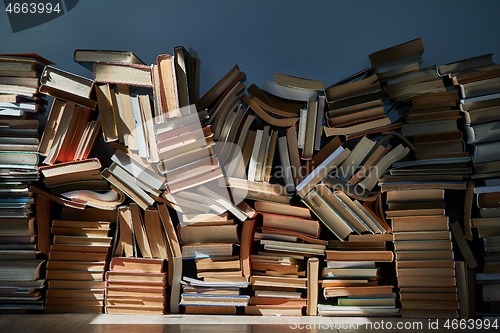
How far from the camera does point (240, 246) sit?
2.04 meters

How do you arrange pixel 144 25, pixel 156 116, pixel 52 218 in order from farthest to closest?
pixel 144 25
pixel 52 218
pixel 156 116

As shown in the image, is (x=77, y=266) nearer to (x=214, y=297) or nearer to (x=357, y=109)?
(x=214, y=297)

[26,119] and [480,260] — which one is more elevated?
[26,119]

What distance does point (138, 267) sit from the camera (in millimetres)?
2055

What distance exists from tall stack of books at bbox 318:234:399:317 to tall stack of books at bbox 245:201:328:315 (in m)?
0.06

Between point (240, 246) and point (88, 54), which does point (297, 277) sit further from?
point (88, 54)

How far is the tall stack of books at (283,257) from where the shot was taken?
2.02 metres

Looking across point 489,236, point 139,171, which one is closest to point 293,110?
point 139,171

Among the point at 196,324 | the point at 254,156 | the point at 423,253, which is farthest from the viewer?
the point at 254,156

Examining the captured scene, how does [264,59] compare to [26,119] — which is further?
[264,59]

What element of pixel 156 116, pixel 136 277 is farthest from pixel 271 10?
pixel 136 277

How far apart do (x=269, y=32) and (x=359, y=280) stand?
111 cm

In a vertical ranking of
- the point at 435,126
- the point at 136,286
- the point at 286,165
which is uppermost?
the point at 435,126

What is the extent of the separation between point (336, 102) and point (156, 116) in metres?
0.72
